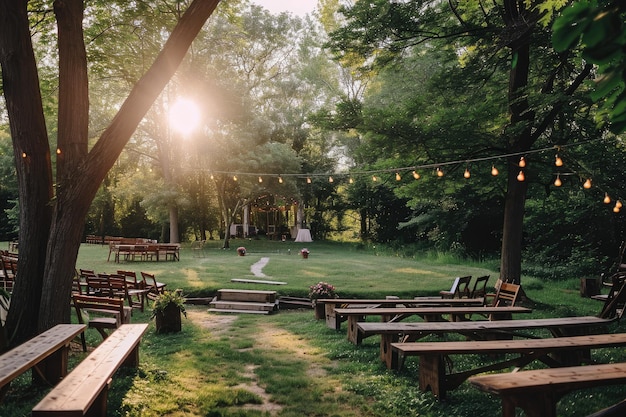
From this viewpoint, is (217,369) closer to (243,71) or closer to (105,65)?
(105,65)

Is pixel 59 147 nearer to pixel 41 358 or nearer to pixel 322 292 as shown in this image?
pixel 41 358

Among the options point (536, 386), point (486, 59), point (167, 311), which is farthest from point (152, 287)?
point (486, 59)

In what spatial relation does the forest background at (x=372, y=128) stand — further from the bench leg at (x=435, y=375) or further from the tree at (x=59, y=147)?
the bench leg at (x=435, y=375)

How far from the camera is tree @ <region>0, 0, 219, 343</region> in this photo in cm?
617

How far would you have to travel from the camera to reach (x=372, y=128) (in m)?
11.6

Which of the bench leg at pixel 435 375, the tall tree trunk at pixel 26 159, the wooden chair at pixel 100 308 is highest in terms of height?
the tall tree trunk at pixel 26 159

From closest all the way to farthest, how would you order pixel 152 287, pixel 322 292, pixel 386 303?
pixel 386 303 < pixel 322 292 < pixel 152 287

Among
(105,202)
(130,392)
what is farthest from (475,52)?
(105,202)

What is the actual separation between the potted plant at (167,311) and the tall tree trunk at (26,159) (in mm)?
2359

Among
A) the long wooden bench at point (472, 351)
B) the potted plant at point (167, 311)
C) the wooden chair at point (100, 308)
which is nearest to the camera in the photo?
the long wooden bench at point (472, 351)

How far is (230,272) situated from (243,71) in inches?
961

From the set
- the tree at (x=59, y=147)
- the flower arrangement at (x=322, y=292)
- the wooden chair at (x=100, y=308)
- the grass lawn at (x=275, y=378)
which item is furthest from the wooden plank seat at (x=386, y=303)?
the tree at (x=59, y=147)

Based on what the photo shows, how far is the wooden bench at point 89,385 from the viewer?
9.52 feet

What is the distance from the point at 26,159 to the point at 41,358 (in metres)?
3.81
